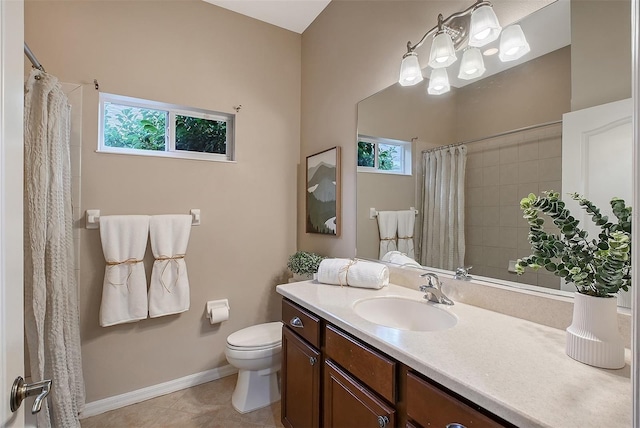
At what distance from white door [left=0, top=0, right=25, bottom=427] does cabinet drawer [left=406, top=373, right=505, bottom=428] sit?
0.91 metres

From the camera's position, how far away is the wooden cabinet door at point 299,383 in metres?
1.29

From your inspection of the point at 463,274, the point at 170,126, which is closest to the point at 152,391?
the point at 170,126

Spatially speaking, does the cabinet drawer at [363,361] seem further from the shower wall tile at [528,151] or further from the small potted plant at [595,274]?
Result: the shower wall tile at [528,151]

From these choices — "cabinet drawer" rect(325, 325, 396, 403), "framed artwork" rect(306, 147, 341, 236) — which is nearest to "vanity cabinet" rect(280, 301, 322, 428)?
"cabinet drawer" rect(325, 325, 396, 403)

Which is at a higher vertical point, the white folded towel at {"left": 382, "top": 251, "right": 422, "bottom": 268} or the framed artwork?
the framed artwork

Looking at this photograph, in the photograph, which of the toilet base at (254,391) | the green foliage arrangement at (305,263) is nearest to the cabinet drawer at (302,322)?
the green foliage arrangement at (305,263)

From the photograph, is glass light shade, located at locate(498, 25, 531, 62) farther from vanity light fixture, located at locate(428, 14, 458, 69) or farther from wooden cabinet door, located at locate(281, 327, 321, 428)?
wooden cabinet door, located at locate(281, 327, 321, 428)

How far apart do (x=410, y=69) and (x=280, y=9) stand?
1.42 metres

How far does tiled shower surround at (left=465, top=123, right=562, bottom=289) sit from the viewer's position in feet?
3.50

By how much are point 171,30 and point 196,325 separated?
87.1 inches

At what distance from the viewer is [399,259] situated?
1663mm

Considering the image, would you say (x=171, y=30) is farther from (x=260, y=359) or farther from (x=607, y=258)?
(x=607, y=258)

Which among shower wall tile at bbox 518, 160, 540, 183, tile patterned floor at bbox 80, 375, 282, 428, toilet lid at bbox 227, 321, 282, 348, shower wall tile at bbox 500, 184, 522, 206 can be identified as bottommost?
tile patterned floor at bbox 80, 375, 282, 428

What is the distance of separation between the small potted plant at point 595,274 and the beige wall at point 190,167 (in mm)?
1989
